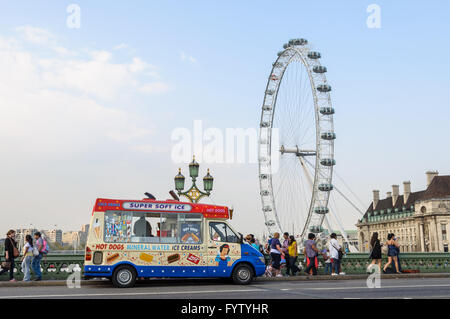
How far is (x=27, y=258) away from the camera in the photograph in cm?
1784

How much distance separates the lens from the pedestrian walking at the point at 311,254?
20406 mm

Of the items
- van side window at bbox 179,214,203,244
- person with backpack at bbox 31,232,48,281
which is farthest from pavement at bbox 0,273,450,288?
van side window at bbox 179,214,203,244

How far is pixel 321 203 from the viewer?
50.0 metres

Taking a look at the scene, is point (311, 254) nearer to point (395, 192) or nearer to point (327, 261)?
point (327, 261)

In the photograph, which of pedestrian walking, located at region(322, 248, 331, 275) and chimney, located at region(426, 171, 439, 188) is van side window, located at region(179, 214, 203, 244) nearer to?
pedestrian walking, located at region(322, 248, 331, 275)

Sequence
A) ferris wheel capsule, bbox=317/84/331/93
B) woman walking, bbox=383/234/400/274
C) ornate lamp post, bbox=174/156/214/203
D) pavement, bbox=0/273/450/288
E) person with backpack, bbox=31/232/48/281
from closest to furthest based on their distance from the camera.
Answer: pavement, bbox=0/273/450/288
person with backpack, bbox=31/232/48/281
woman walking, bbox=383/234/400/274
ornate lamp post, bbox=174/156/214/203
ferris wheel capsule, bbox=317/84/331/93

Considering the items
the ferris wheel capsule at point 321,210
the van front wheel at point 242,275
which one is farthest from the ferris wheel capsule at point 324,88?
the van front wheel at point 242,275

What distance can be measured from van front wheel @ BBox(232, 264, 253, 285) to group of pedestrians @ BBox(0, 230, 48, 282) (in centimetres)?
679

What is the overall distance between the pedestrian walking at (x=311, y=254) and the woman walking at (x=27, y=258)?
1027cm

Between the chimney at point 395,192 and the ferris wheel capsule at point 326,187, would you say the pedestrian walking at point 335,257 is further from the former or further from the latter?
the chimney at point 395,192

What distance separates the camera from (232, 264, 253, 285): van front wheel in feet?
55.6
